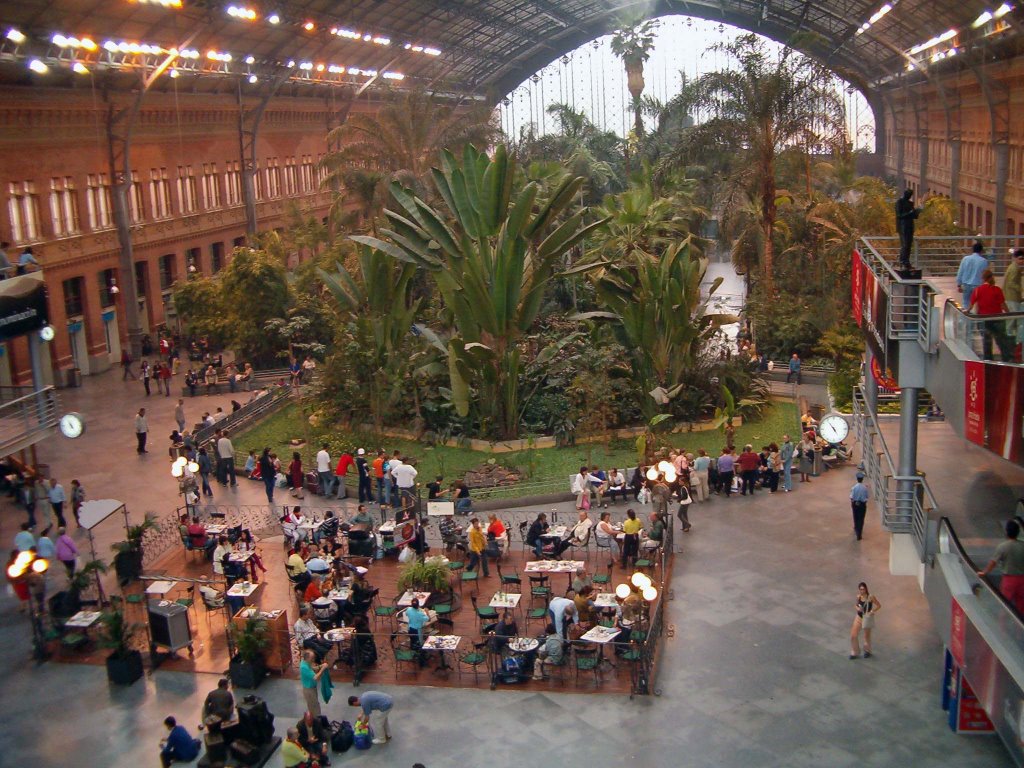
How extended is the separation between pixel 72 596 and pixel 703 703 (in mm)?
8739

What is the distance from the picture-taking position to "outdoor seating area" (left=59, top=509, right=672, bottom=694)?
13.5 metres

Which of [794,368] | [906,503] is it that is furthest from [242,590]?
[794,368]

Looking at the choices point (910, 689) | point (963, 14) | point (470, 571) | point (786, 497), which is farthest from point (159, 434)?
point (963, 14)

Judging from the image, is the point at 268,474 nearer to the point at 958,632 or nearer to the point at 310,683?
the point at 310,683

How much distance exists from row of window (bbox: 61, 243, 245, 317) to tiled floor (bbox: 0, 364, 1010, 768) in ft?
62.6

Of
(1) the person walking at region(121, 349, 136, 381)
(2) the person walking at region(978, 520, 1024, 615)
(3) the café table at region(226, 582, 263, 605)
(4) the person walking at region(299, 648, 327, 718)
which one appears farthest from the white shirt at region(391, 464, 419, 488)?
(1) the person walking at region(121, 349, 136, 381)

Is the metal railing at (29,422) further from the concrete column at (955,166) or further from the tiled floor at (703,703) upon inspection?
the concrete column at (955,166)

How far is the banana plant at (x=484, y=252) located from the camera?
21.4m

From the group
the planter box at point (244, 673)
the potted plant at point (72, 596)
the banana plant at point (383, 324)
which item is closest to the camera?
the planter box at point (244, 673)

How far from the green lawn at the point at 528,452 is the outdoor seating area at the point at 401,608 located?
139 inches

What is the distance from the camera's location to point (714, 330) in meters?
24.2

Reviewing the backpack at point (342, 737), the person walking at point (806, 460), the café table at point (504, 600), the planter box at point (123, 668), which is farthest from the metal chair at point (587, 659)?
the person walking at point (806, 460)

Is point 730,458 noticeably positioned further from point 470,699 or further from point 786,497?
point 470,699

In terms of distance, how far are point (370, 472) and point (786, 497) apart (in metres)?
7.63
